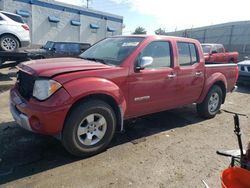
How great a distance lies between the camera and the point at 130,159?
4082 millimetres

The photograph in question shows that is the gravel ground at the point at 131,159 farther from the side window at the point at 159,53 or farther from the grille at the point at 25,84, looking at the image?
the side window at the point at 159,53

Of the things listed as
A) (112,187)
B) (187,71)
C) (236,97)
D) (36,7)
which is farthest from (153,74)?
(36,7)

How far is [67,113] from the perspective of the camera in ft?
12.2

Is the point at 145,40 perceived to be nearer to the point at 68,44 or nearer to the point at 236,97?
the point at 236,97

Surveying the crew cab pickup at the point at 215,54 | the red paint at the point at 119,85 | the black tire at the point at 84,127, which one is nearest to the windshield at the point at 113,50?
the red paint at the point at 119,85

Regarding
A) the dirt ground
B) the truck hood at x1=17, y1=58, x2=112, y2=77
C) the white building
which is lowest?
the dirt ground

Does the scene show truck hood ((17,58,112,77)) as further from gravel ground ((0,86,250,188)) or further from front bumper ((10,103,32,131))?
gravel ground ((0,86,250,188))

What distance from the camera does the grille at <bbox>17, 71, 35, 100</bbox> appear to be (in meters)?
3.93

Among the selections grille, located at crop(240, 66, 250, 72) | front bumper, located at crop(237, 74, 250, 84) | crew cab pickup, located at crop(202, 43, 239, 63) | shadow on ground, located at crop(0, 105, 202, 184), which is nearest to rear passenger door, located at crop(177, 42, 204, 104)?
shadow on ground, located at crop(0, 105, 202, 184)

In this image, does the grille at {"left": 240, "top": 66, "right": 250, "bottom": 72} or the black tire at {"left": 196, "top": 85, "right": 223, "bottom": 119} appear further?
the grille at {"left": 240, "top": 66, "right": 250, "bottom": 72}

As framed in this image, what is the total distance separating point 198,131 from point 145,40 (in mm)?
2156

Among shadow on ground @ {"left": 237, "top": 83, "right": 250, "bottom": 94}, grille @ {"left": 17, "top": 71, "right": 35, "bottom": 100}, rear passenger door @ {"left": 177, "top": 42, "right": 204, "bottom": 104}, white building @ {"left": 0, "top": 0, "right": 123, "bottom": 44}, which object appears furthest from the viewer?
white building @ {"left": 0, "top": 0, "right": 123, "bottom": 44}

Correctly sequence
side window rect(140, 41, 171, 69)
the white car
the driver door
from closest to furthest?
1. the driver door
2. side window rect(140, 41, 171, 69)
3. the white car

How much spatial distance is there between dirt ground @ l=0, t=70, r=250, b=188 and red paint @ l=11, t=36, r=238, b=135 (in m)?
0.53
